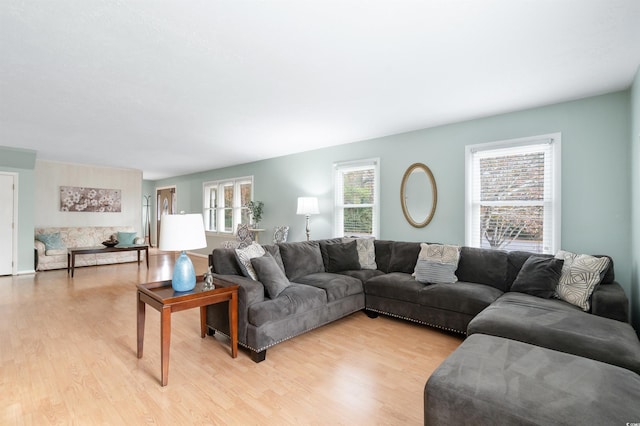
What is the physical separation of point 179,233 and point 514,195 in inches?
148

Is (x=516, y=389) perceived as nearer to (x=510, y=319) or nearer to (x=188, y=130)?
(x=510, y=319)

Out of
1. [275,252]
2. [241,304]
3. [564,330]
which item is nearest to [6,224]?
[275,252]

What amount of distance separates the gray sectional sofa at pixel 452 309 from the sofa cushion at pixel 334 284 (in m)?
0.01

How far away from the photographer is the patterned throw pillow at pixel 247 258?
3.04m

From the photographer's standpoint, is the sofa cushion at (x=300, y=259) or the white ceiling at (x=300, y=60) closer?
the white ceiling at (x=300, y=60)

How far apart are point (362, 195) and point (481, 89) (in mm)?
2505

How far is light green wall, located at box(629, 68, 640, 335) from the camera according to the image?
2706 millimetres

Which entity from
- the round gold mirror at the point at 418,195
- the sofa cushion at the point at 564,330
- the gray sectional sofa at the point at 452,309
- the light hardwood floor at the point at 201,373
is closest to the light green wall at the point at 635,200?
the gray sectional sofa at the point at 452,309

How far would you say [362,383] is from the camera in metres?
2.26

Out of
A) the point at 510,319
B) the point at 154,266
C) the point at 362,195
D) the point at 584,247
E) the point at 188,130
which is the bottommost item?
the point at 154,266

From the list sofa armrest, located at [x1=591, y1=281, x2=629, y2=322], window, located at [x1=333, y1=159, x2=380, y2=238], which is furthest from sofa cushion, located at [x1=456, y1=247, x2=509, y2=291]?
window, located at [x1=333, y1=159, x2=380, y2=238]

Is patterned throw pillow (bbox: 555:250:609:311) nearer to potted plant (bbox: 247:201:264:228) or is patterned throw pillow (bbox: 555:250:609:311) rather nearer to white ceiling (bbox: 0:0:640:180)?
white ceiling (bbox: 0:0:640:180)

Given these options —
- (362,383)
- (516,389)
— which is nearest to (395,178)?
(362,383)

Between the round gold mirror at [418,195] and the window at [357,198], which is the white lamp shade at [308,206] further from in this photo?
the round gold mirror at [418,195]
